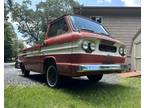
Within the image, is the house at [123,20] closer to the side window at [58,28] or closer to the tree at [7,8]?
the side window at [58,28]

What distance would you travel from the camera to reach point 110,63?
2693 mm

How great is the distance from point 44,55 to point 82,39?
1.67ft

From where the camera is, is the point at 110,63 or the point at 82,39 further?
the point at 110,63

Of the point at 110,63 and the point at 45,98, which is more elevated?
the point at 110,63

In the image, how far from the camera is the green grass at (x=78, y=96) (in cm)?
241

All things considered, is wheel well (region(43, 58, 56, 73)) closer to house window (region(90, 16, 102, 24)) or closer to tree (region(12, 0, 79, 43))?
tree (region(12, 0, 79, 43))

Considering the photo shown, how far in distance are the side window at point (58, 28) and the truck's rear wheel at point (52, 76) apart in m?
0.33

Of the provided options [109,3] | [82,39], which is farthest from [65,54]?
[109,3]

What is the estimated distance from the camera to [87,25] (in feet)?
9.18

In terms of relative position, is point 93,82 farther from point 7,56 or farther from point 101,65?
point 7,56

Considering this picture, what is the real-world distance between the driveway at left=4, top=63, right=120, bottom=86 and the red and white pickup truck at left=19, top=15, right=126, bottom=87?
58mm

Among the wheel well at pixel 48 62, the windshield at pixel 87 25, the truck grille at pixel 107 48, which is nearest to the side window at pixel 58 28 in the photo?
the windshield at pixel 87 25

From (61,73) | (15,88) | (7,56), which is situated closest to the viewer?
(7,56)

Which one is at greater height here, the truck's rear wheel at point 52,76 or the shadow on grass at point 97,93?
the truck's rear wheel at point 52,76
